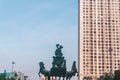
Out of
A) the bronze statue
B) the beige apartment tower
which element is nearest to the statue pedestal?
the bronze statue

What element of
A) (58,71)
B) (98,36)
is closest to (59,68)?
(58,71)

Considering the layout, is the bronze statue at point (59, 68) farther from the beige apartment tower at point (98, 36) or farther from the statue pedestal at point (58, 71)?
the beige apartment tower at point (98, 36)

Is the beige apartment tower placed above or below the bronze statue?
above

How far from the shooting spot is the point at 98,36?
169 m

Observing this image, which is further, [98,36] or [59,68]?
[98,36]

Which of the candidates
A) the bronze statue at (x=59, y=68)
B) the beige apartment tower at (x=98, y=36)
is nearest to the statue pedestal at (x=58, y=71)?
the bronze statue at (x=59, y=68)

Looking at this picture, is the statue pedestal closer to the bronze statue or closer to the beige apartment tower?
the bronze statue

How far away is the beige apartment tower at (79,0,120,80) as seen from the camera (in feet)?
546

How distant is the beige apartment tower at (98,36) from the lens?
16638cm

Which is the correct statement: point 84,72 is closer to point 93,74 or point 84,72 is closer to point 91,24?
point 93,74

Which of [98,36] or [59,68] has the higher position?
[98,36]

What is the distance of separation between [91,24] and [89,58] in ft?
47.9

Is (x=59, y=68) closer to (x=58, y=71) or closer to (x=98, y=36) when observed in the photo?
(x=58, y=71)

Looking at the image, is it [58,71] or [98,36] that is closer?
[58,71]
